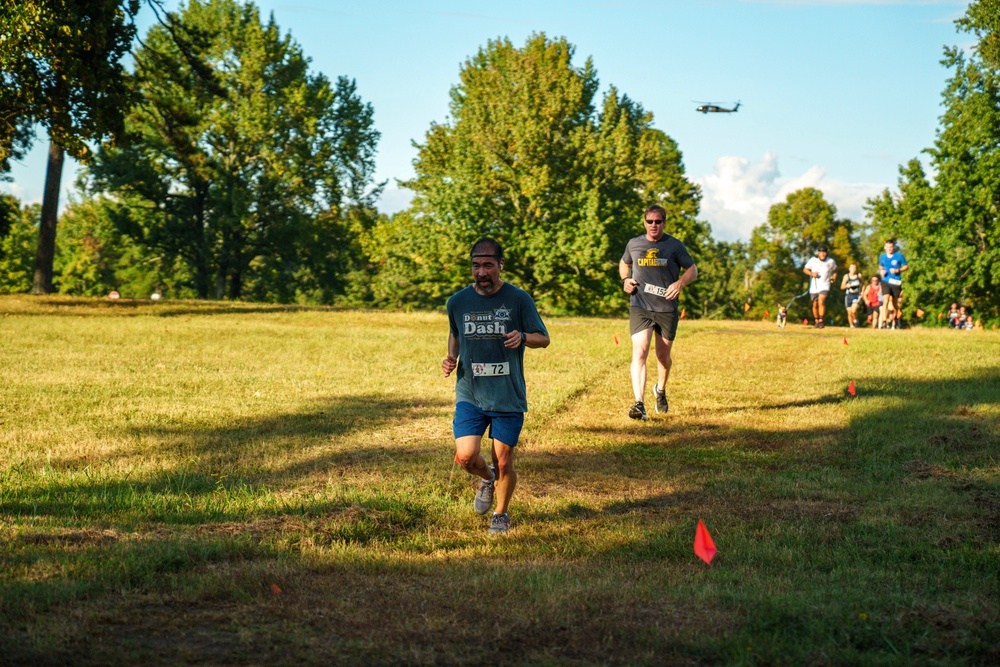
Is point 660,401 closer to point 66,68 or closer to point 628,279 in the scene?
point 628,279

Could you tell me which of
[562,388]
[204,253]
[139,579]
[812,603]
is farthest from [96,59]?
[204,253]

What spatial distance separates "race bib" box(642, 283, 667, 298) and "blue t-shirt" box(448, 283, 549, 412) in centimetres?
489

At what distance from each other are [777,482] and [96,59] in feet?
60.3

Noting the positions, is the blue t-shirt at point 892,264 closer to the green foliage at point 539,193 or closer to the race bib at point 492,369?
the green foliage at point 539,193

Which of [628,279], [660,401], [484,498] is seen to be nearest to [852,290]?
[660,401]

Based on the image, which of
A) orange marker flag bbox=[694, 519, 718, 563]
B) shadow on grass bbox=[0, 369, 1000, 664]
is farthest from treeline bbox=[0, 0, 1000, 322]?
orange marker flag bbox=[694, 519, 718, 563]

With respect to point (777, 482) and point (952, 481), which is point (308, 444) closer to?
point (777, 482)

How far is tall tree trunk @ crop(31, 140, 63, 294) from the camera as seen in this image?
103 feet

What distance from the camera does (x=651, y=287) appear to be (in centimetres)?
1177

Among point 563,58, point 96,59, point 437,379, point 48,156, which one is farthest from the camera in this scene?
point 563,58

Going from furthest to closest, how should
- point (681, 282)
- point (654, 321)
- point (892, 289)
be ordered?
point (892, 289)
point (654, 321)
point (681, 282)

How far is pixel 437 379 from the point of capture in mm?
15484

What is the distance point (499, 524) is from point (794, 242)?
244ft

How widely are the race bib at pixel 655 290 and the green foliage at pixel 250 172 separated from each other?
38.0m
